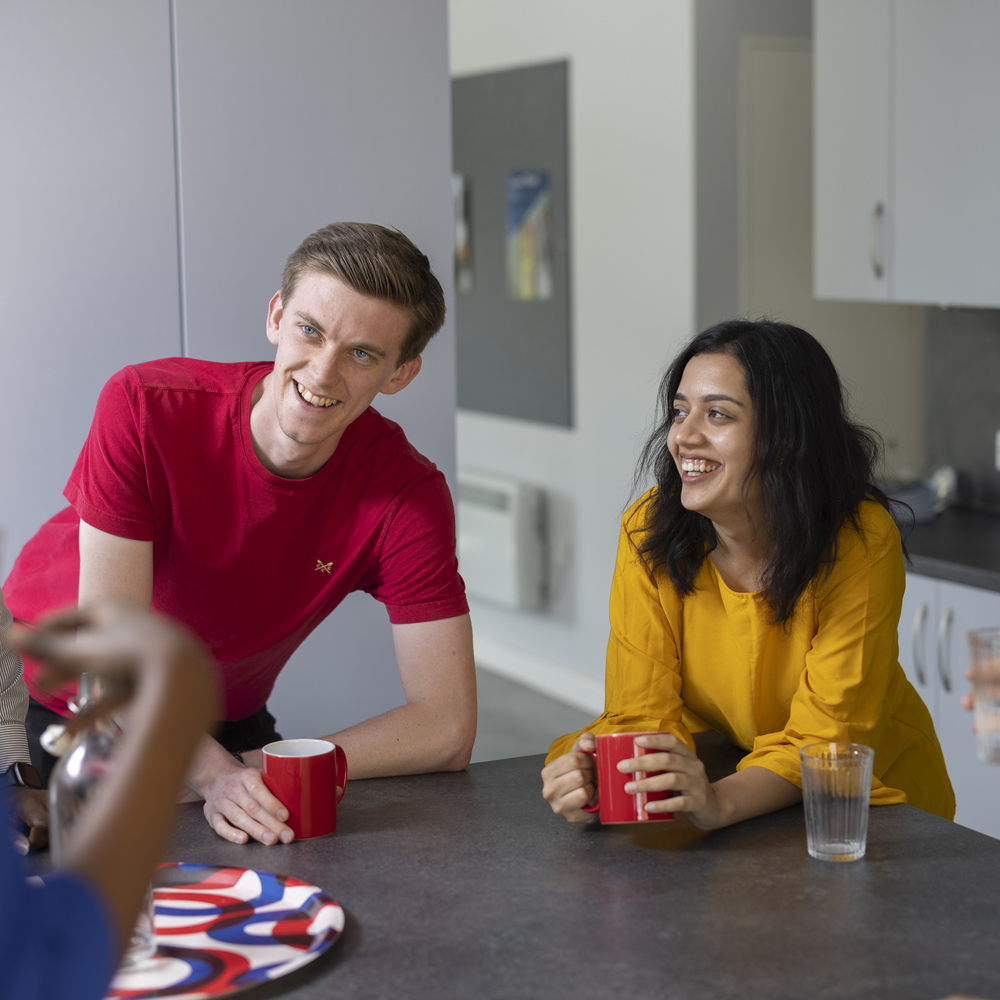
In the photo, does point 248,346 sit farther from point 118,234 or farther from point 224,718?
point 224,718

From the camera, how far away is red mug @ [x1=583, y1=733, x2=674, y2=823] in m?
1.37

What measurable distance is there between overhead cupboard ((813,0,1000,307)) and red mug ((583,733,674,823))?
2.15 meters

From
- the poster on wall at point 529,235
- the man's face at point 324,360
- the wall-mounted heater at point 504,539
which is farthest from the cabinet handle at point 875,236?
the man's face at point 324,360

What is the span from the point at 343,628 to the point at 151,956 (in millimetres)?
1413

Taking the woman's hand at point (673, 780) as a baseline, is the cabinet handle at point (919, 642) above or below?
below

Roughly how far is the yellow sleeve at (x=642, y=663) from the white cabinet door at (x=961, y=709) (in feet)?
4.57

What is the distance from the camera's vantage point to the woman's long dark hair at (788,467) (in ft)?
5.62

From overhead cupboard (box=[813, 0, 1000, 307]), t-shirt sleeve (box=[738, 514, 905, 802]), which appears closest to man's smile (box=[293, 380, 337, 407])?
t-shirt sleeve (box=[738, 514, 905, 802])

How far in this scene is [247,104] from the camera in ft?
7.49

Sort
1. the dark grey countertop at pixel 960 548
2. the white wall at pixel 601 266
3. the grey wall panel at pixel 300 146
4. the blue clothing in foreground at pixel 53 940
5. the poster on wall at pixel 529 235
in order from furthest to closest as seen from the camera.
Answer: the poster on wall at pixel 529 235 → the white wall at pixel 601 266 → the dark grey countertop at pixel 960 548 → the grey wall panel at pixel 300 146 → the blue clothing in foreground at pixel 53 940

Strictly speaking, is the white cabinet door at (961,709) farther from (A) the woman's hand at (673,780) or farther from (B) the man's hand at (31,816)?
(B) the man's hand at (31,816)

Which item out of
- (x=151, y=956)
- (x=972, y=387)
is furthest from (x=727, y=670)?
(x=972, y=387)

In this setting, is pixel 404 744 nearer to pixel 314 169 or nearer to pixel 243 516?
pixel 243 516

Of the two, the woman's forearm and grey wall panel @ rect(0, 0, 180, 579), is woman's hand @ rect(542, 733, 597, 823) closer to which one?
the woman's forearm
